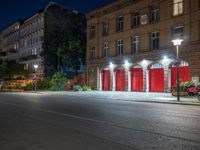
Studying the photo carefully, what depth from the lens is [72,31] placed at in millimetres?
53688

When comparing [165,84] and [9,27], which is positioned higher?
[9,27]

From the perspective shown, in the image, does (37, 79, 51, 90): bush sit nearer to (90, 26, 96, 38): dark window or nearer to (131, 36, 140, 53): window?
(90, 26, 96, 38): dark window

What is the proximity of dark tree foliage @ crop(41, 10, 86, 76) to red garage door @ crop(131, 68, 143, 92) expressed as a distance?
13996 millimetres

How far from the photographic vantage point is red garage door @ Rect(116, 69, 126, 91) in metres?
42.7

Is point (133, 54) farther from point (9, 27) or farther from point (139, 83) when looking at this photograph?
point (9, 27)

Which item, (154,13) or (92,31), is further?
(92,31)

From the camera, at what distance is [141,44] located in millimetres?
39188

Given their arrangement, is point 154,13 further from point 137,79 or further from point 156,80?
point 137,79

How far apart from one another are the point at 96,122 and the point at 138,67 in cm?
2893

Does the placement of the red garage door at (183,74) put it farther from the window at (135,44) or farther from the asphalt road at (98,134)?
the asphalt road at (98,134)

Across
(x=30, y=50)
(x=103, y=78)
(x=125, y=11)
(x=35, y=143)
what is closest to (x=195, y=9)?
(x=125, y=11)

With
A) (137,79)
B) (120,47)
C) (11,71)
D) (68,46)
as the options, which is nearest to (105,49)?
(120,47)

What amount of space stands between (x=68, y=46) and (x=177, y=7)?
22.0 meters

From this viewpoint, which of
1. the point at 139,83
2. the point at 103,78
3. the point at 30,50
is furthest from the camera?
the point at 30,50
